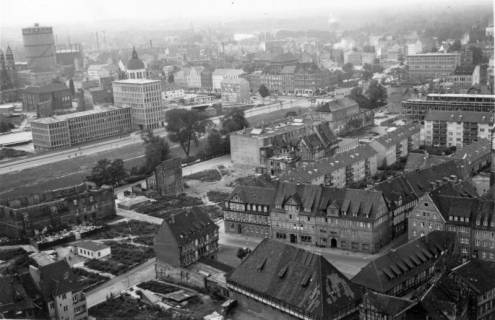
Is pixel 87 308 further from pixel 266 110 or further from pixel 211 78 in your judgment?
pixel 211 78

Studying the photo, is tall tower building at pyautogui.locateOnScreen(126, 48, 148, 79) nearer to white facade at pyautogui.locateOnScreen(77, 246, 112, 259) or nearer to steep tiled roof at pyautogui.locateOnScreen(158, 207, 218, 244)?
white facade at pyautogui.locateOnScreen(77, 246, 112, 259)

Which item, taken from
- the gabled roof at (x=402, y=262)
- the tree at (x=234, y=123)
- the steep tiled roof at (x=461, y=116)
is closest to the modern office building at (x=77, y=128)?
the tree at (x=234, y=123)

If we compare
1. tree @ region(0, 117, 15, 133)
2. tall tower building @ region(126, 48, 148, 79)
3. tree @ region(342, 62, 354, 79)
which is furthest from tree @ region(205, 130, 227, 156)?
tree @ region(342, 62, 354, 79)

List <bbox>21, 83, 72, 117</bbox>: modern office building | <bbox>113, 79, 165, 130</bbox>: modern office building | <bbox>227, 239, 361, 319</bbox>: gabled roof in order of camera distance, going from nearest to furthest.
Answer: <bbox>227, 239, 361, 319</bbox>: gabled roof < <bbox>113, 79, 165, 130</bbox>: modern office building < <bbox>21, 83, 72, 117</bbox>: modern office building

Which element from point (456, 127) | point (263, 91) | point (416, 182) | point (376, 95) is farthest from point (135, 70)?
point (416, 182)

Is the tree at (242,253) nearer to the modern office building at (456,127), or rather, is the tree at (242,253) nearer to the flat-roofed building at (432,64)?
the modern office building at (456,127)

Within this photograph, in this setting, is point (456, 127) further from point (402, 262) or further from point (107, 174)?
point (402, 262)
